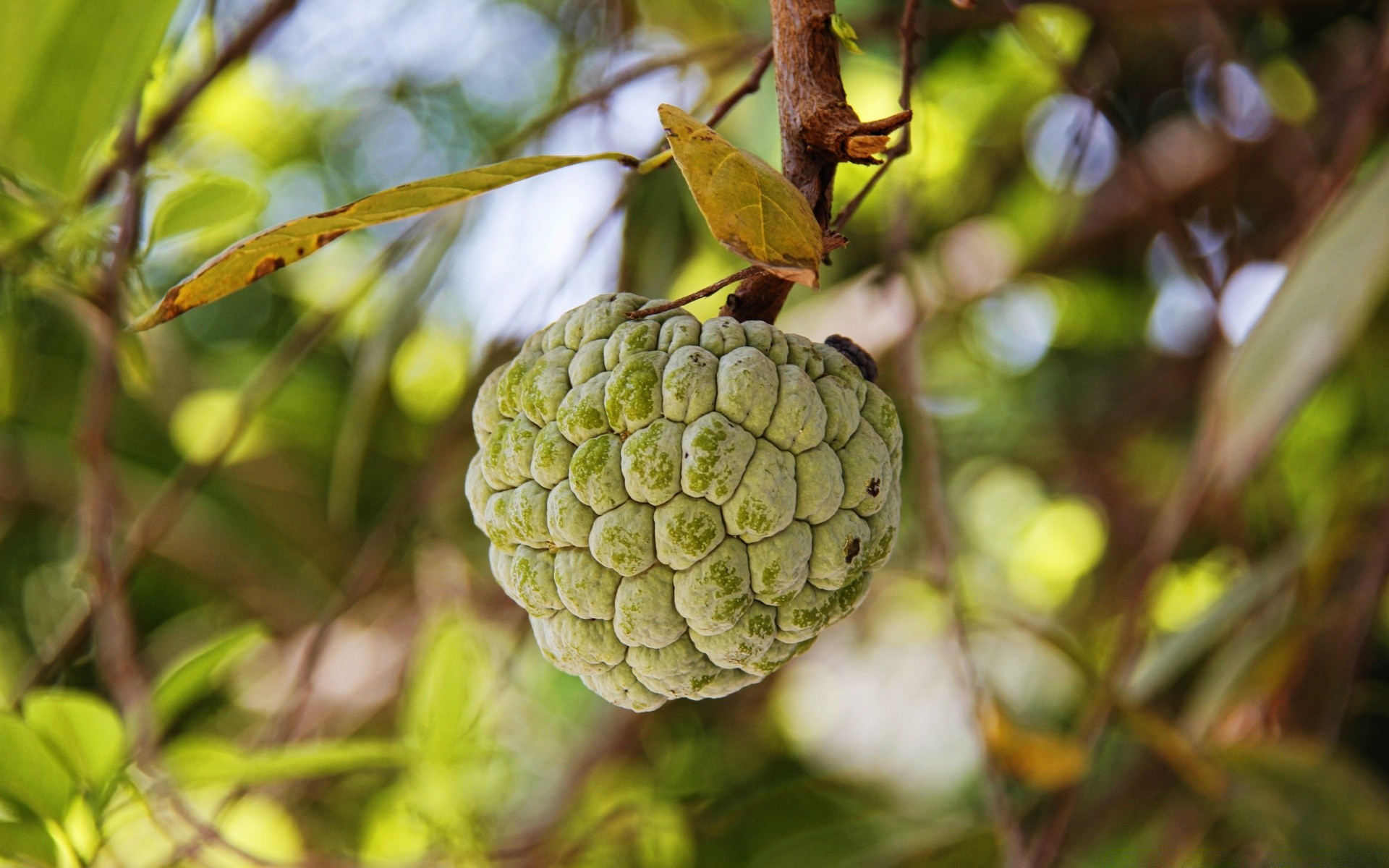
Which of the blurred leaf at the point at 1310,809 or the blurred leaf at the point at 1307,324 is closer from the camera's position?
the blurred leaf at the point at 1307,324

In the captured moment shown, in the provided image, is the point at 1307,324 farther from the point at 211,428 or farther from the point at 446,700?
the point at 211,428

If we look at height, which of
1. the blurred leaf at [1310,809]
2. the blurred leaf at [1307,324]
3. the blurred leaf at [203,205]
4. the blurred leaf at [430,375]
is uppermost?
the blurred leaf at [203,205]

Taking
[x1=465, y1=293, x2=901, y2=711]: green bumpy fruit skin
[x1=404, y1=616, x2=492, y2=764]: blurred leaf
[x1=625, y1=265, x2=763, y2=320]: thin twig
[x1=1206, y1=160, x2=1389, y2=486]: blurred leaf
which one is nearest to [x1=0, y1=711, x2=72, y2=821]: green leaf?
[x1=404, y1=616, x2=492, y2=764]: blurred leaf

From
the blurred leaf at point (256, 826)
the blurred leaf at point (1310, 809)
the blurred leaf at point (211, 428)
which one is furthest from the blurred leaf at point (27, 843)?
the blurred leaf at point (1310, 809)

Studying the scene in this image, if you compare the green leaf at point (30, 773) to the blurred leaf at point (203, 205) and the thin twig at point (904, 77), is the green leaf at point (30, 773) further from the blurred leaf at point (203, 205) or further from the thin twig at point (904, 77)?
the thin twig at point (904, 77)

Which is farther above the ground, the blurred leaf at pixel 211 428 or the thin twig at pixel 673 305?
the thin twig at pixel 673 305
